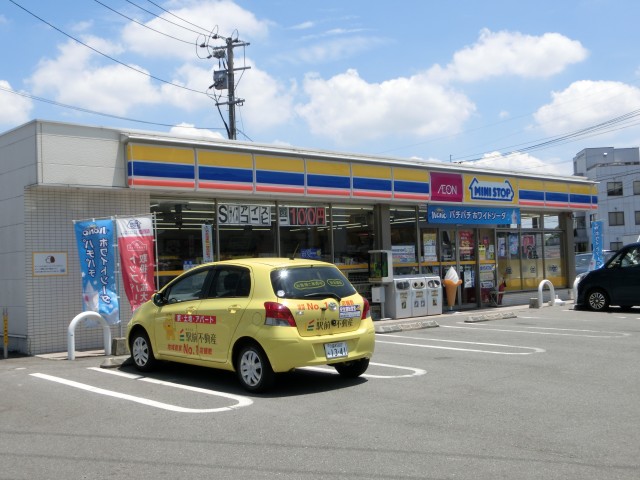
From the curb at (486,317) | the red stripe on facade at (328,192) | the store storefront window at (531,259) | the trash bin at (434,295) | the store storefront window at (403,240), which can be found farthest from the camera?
the store storefront window at (531,259)

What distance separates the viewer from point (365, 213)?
18203 millimetres

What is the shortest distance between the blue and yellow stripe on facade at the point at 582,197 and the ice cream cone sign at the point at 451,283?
6.72 metres

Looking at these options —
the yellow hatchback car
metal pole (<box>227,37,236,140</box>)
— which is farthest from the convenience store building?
metal pole (<box>227,37,236,140</box>)

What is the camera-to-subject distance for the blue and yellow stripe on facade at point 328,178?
16.1 meters

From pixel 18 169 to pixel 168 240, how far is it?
3.22 meters

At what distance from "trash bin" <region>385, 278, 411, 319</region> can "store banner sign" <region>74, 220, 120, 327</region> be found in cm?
778

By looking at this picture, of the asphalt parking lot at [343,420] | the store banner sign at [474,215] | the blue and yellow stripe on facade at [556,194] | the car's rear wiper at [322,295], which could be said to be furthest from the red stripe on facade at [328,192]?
the blue and yellow stripe on facade at [556,194]

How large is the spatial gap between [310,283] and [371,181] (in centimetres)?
894

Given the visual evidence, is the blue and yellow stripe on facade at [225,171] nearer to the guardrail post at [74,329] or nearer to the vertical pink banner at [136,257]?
the vertical pink banner at [136,257]

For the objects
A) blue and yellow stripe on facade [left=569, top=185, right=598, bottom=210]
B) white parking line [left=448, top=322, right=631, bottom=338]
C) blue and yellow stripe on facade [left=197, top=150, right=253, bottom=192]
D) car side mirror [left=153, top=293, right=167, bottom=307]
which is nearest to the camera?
car side mirror [left=153, top=293, right=167, bottom=307]

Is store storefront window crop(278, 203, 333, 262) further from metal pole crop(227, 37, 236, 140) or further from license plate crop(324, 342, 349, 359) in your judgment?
metal pole crop(227, 37, 236, 140)

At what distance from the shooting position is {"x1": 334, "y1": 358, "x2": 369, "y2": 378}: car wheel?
30.0 ft

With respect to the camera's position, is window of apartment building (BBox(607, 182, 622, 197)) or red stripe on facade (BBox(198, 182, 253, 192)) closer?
Result: red stripe on facade (BBox(198, 182, 253, 192))

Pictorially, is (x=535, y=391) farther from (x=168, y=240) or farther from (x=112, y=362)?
(x=168, y=240)
